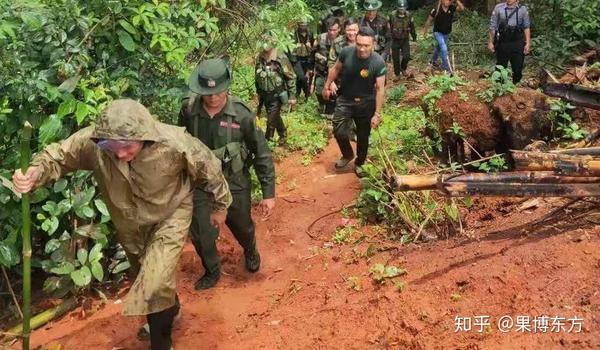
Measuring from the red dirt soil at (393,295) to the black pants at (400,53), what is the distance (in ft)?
21.1

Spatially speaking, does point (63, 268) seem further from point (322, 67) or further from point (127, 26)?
point (322, 67)

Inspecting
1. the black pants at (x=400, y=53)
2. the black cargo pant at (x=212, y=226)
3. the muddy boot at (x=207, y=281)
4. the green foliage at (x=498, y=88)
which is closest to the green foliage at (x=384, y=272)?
the black cargo pant at (x=212, y=226)

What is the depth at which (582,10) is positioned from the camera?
1120 centimetres

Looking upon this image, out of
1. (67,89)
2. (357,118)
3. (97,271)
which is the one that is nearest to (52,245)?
(97,271)

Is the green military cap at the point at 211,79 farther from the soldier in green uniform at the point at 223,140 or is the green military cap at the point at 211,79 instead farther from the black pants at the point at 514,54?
the black pants at the point at 514,54

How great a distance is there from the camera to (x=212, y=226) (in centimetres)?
489

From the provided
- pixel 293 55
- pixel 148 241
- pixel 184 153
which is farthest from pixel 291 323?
pixel 293 55

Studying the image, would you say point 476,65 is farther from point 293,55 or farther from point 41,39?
point 41,39

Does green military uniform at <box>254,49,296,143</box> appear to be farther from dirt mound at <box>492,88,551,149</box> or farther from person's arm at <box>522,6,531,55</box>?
person's arm at <box>522,6,531,55</box>

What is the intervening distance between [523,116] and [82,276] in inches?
195

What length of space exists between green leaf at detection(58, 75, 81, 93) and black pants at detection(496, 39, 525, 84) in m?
6.79

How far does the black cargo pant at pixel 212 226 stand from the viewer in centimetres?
485

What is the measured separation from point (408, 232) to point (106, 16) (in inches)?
134

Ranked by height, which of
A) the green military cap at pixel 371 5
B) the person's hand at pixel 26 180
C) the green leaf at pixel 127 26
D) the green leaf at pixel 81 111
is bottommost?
the person's hand at pixel 26 180
